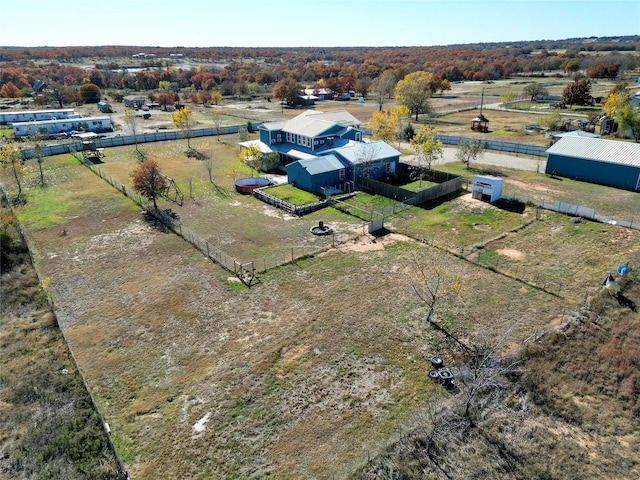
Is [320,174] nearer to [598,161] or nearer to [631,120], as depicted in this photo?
[598,161]

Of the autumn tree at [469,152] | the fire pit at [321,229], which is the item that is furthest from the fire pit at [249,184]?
the autumn tree at [469,152]

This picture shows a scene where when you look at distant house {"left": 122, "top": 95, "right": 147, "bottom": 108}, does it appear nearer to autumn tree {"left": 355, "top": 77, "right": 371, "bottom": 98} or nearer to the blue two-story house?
autumn tree {"left": 355, "top": 77, "right": 371, "bottom": 98}

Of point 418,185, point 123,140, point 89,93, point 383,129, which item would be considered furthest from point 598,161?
point 89,93

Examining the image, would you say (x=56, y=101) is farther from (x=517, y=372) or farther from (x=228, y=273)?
(x=517, y=372)

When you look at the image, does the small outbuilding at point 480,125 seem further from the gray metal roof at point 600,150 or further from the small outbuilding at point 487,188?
the small outbuilding at point 487,188

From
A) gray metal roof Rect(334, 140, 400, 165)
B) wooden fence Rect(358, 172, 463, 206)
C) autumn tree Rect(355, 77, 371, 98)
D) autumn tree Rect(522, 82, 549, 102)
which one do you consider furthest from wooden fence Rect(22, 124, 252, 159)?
autumn tree Rect(522, 82, 549, 102)

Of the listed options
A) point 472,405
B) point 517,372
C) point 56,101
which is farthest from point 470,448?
point 56,101
